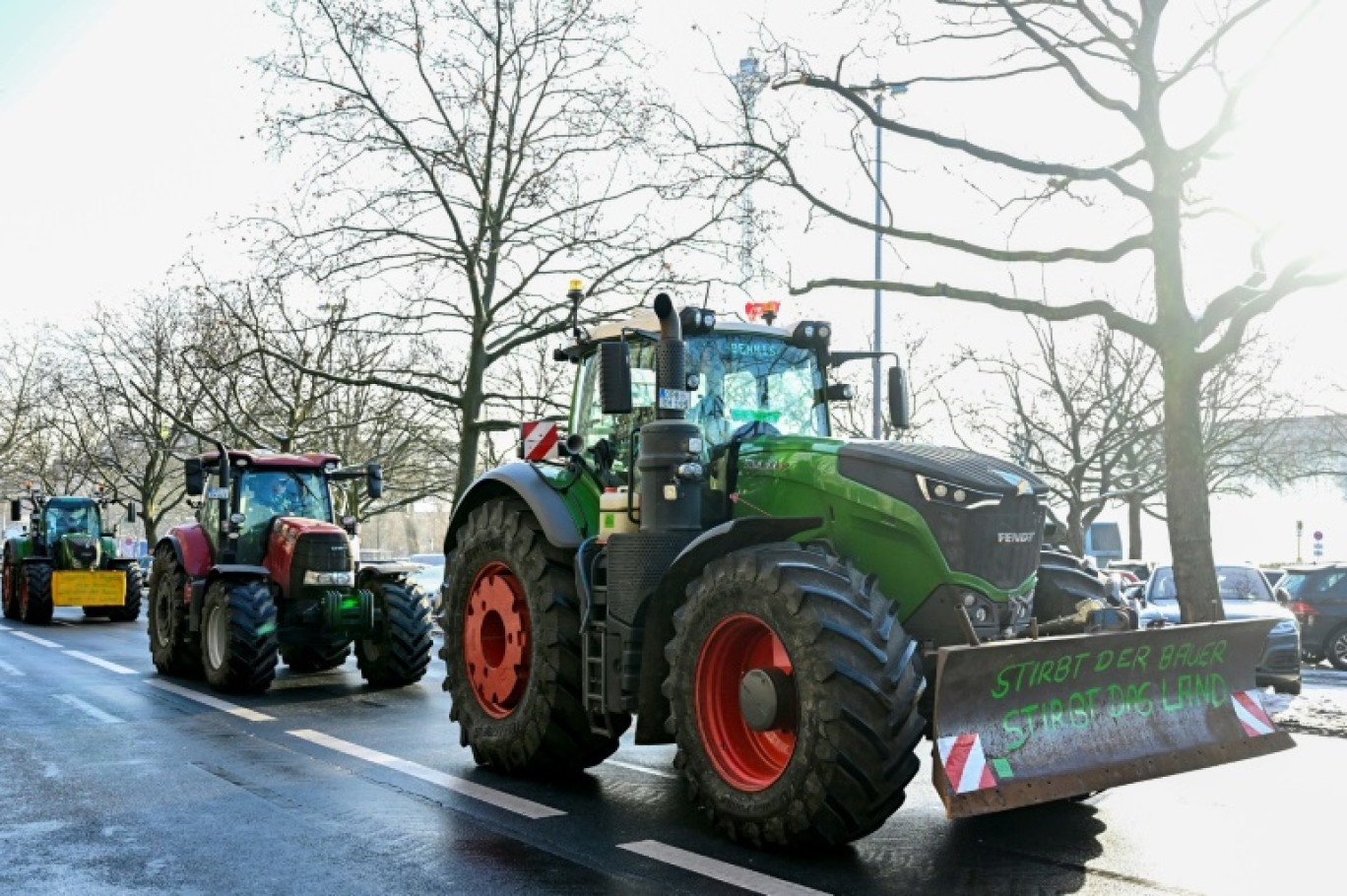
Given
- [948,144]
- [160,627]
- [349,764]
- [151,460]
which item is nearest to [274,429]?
[151,460]

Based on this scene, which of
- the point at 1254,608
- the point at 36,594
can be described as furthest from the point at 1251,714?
the point at 36,594

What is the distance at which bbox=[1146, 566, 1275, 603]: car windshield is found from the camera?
1764 centimetres

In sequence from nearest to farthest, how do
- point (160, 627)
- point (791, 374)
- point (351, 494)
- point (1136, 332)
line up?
point (791, 374) → point (1136, 332) → point (160, 627) → point (351, 494)

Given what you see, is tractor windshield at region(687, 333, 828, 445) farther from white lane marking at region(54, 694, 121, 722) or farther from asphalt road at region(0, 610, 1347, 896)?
white lane marking at region(54, 694, 121, 722)

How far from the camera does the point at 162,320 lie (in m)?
42.1

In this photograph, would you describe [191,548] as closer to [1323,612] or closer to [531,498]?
A: [531,498]

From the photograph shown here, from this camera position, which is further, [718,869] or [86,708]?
[86,708]

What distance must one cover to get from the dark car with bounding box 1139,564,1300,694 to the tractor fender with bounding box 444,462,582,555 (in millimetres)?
8102

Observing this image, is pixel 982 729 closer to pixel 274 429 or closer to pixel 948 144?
pixel 948 144

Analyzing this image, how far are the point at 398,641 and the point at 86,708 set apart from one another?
2.97 m

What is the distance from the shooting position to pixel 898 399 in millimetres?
8172

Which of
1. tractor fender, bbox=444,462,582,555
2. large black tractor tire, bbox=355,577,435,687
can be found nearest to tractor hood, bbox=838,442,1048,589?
tractor fender, bbox=444,462,582,555

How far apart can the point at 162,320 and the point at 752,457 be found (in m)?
38.8

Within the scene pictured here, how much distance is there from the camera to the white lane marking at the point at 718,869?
18.1 feet
